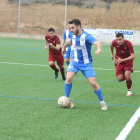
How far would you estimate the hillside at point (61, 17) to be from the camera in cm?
3956

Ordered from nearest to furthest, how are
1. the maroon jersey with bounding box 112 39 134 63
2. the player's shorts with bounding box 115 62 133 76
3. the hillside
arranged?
the maroon jersey with bounding box 112 39 134 63 → the player's shorts with bounding box 115 62 133 76 → the hillside

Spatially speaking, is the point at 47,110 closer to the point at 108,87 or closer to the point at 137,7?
the point at 108,87

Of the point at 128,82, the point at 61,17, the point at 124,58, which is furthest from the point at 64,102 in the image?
the point at 61,17

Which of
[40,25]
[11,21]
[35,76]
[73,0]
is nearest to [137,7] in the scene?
[73,0]

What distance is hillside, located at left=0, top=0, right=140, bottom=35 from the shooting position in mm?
39562

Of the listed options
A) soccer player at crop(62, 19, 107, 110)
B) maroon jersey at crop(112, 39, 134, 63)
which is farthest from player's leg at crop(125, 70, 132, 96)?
soccer player at crop(62, 19, 107, 110)

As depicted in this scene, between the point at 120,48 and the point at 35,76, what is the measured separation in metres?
3.76

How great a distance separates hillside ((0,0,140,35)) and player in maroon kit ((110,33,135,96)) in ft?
103

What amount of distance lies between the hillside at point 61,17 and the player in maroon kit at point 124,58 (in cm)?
3130

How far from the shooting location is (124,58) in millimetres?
7570

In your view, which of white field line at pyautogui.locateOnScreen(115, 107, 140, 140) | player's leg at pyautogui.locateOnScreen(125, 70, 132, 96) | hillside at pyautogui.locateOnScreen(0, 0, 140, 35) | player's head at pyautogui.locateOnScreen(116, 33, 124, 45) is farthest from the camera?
hillside at pyautogui.locateOnScreen(0, 0, 140, 35)

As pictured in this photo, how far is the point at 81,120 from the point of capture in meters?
5.24

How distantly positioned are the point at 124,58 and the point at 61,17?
36931 mm

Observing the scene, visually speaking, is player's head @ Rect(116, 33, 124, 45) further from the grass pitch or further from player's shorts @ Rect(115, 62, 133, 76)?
the grass pitch
